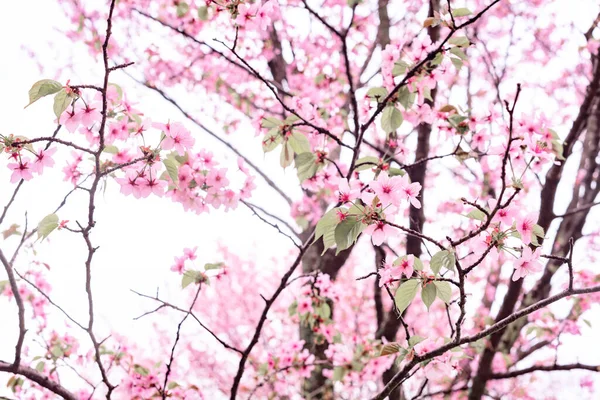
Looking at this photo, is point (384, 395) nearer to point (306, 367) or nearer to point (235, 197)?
point (235, 197)

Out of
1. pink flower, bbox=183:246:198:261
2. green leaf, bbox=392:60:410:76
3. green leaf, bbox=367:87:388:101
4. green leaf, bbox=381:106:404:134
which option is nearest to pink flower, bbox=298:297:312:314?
pink flower, bbox=183:246:198:261

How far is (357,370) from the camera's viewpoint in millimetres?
3033

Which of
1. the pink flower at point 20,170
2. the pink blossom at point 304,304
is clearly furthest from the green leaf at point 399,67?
the pink blossom at point 304,304

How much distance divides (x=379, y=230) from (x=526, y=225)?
440 millimetres

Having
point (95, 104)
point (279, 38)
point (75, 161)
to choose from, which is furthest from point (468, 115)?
point (279, 38)

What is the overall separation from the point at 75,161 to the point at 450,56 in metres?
1.75

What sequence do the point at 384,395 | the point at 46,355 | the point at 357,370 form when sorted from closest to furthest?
the point at 384,395, the point at 46,355, the point at 357,370

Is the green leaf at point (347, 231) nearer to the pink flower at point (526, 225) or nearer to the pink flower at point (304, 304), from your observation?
the pink flower at point (526, 225)

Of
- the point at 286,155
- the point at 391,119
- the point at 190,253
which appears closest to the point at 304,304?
the point at 190,253

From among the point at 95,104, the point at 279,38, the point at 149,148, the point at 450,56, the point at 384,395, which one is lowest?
the point at 384,395

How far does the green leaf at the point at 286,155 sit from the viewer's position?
2.14 metres

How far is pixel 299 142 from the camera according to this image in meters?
2.10

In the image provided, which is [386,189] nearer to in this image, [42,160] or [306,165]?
[306,165]

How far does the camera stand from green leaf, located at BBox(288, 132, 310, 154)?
2.10 metres
